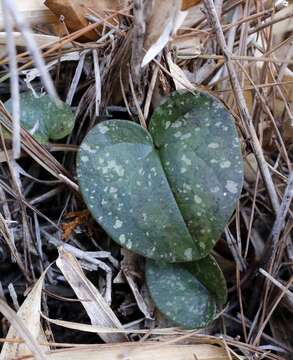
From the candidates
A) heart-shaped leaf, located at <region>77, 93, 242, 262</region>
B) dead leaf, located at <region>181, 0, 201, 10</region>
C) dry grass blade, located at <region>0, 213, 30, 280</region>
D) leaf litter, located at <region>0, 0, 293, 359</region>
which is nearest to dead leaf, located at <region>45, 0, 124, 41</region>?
leaf litter, located at <region>0, 0, 293, 359</region>

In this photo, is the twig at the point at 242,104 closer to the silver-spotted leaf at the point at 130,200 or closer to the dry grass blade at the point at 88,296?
the silver-spotted leaf at the point at 130,200

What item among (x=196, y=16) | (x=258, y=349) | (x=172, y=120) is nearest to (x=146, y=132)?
(x=172, y=120)

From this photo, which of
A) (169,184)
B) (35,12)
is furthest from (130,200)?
(35,12)

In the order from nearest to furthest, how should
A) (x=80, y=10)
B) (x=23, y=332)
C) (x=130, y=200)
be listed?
(x=23, y=332) → (x=130, y=200) → (x=80, y=10)

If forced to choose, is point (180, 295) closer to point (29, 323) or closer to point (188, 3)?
point (29, 323)

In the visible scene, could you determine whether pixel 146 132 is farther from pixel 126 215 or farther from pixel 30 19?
pixel 30 19

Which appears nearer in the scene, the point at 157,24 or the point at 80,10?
the point at 157,24
